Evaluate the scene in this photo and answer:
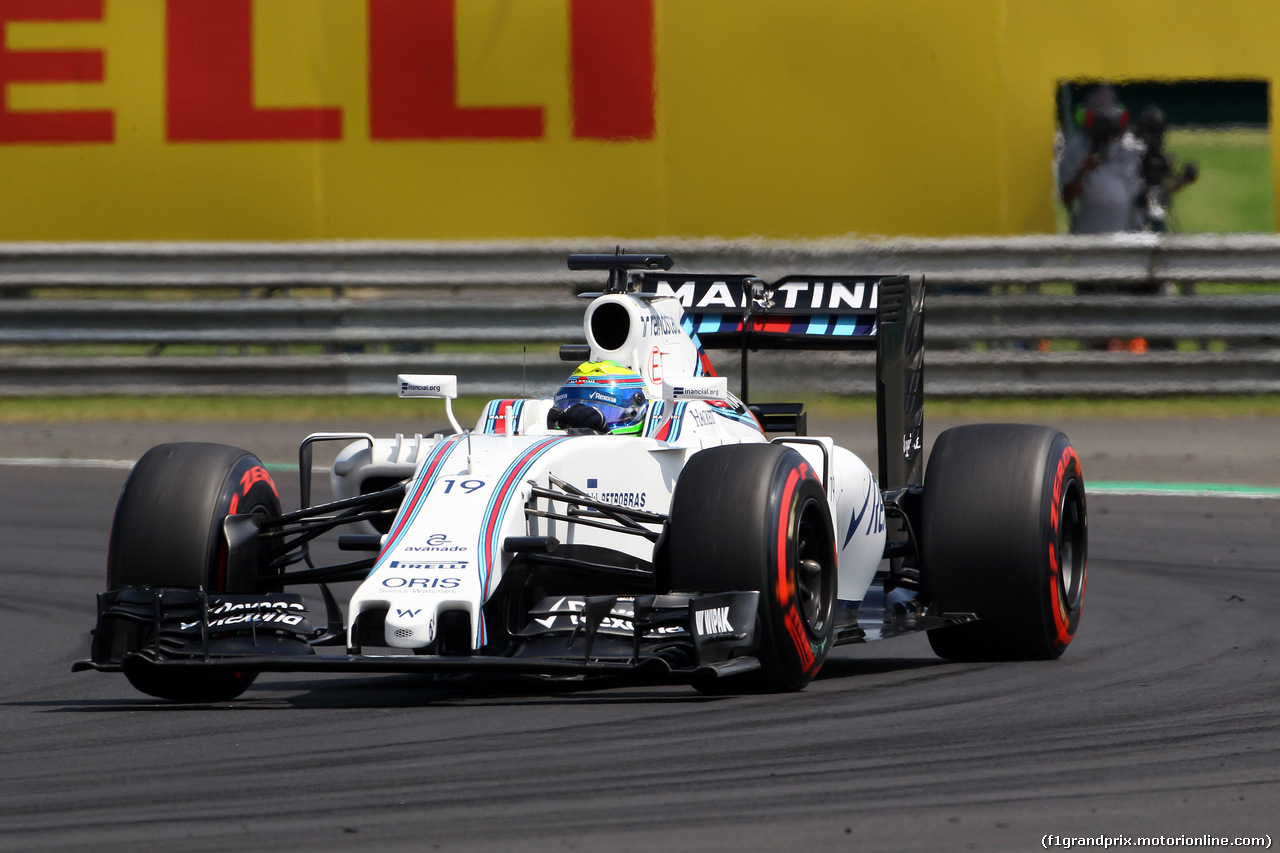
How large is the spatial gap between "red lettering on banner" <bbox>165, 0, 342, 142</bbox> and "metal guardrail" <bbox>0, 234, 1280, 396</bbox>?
940mm

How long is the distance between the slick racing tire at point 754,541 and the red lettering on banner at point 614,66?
29.8 feet

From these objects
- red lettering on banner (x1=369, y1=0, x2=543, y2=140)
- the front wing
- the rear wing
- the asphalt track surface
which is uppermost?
red lettering on banner (x1=369, y1=0, x2=543, y2=140)

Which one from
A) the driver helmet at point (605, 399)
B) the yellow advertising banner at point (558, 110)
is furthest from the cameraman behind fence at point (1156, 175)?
the driver helmet at point (605, 399)

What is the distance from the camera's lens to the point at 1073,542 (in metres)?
8.23

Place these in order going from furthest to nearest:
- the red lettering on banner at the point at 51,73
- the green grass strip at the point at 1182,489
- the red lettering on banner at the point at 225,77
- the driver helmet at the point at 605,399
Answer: the red lettering on banner at the point at 51,73
the red lettering on banner at the point at 225,77
the green grass strip at the point at 1182,489
the driver helmet at the point at 605,399

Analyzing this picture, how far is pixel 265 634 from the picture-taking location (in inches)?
260

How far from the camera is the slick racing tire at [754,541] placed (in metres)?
6.48

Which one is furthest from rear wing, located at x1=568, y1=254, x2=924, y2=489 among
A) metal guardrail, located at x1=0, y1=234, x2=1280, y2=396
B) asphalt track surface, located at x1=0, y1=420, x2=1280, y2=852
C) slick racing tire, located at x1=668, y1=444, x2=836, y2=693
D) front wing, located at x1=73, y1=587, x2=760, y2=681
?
metal guardrail, located at x1=0, y1=234, x2=1280, y2=396

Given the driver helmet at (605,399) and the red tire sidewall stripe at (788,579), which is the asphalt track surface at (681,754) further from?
the driver helmet at (605,399)

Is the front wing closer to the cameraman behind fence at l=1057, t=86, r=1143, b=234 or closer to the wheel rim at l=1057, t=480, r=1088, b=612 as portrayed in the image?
the wheel rim at l=1057, t=480, r=1088, b=612

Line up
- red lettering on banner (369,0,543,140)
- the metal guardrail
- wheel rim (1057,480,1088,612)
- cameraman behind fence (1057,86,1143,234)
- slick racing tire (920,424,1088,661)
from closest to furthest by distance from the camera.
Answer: slick racing tire (920,424,1088,661) → wheel rim (1057,480,1088,612) → the metal guardrail → cameraman behind fence (1057,86,1143,234) → red lettering on banner (369,0,543,140)

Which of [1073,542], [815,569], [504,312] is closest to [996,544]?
[1073,542]

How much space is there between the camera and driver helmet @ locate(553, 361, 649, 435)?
7461mm

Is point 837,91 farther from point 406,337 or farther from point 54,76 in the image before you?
point 54,76
